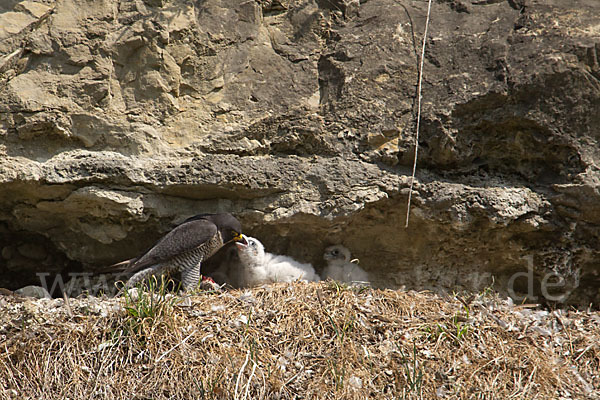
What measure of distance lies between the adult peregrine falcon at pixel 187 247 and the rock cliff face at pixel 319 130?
0.73 feet

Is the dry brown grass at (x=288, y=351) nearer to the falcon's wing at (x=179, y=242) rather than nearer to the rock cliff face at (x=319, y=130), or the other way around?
the falcon's wing at (x=179, y=242)

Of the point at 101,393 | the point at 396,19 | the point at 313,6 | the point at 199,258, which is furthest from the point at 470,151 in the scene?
the point at 101,393

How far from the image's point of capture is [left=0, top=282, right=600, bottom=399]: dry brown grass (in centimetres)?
357

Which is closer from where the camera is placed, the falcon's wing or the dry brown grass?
the dry brown grass

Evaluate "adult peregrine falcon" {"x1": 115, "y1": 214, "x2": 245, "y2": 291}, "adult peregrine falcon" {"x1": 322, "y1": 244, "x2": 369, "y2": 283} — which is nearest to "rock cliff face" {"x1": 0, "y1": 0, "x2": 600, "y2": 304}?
"adult peregrine falcon" {"x1": 322, "y1": 244, "x2": 369, "y2": 283}

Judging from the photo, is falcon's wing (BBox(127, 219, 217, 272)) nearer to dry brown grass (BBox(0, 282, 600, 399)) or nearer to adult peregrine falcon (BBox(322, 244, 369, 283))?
dry brown grass (BBox(0, 282, 600, 399))

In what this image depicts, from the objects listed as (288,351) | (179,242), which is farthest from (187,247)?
(288,351)

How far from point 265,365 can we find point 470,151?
2435mm

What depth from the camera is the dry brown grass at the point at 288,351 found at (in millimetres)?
3566

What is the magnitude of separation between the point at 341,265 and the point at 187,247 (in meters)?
1.37

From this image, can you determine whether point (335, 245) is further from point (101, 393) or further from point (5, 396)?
point (5, 396)

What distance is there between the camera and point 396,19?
17.5ft

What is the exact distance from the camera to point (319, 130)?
16.4ft

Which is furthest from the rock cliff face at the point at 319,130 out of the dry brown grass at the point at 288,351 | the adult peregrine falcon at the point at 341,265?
the dry brown grass at the point at 288,351
